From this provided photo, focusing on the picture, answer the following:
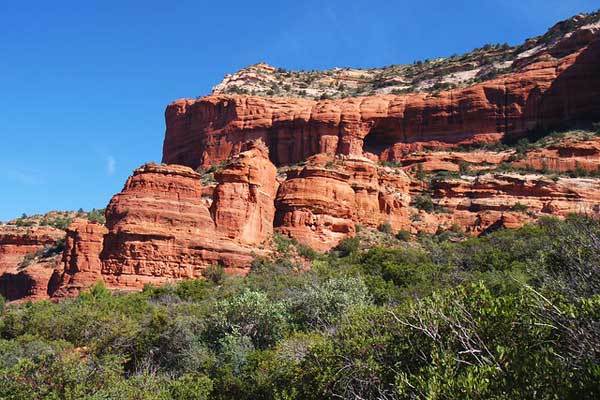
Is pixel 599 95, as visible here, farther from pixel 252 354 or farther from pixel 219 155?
pixel 252 354

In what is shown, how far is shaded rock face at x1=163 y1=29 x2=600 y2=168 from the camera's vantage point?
71.1 meters

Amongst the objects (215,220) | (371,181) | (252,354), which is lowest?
(252,354)

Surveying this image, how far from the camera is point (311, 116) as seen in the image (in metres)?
79.6

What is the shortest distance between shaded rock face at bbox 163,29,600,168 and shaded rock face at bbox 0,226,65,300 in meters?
27.8

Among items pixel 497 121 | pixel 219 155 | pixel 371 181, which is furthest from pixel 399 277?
pixel 219 155

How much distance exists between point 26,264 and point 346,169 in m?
28.7

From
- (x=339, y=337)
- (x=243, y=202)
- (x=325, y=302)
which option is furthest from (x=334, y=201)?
(x=339, y=337)

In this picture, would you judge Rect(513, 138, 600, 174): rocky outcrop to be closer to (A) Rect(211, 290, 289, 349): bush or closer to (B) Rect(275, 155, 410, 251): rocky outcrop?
(B) Rect(275, 155, 410, 251): rocky outcrop

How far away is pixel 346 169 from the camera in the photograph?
2346 inches

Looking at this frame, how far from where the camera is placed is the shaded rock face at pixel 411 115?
71.1 meters

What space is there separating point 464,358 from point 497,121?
63.5m

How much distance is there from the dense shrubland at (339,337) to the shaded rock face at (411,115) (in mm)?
32728

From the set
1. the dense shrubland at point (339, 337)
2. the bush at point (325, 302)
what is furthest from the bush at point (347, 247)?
the bush at point (325, 302)

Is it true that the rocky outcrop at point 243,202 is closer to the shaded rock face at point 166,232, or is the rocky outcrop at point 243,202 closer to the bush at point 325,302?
the shaded rock face at point 166,232
